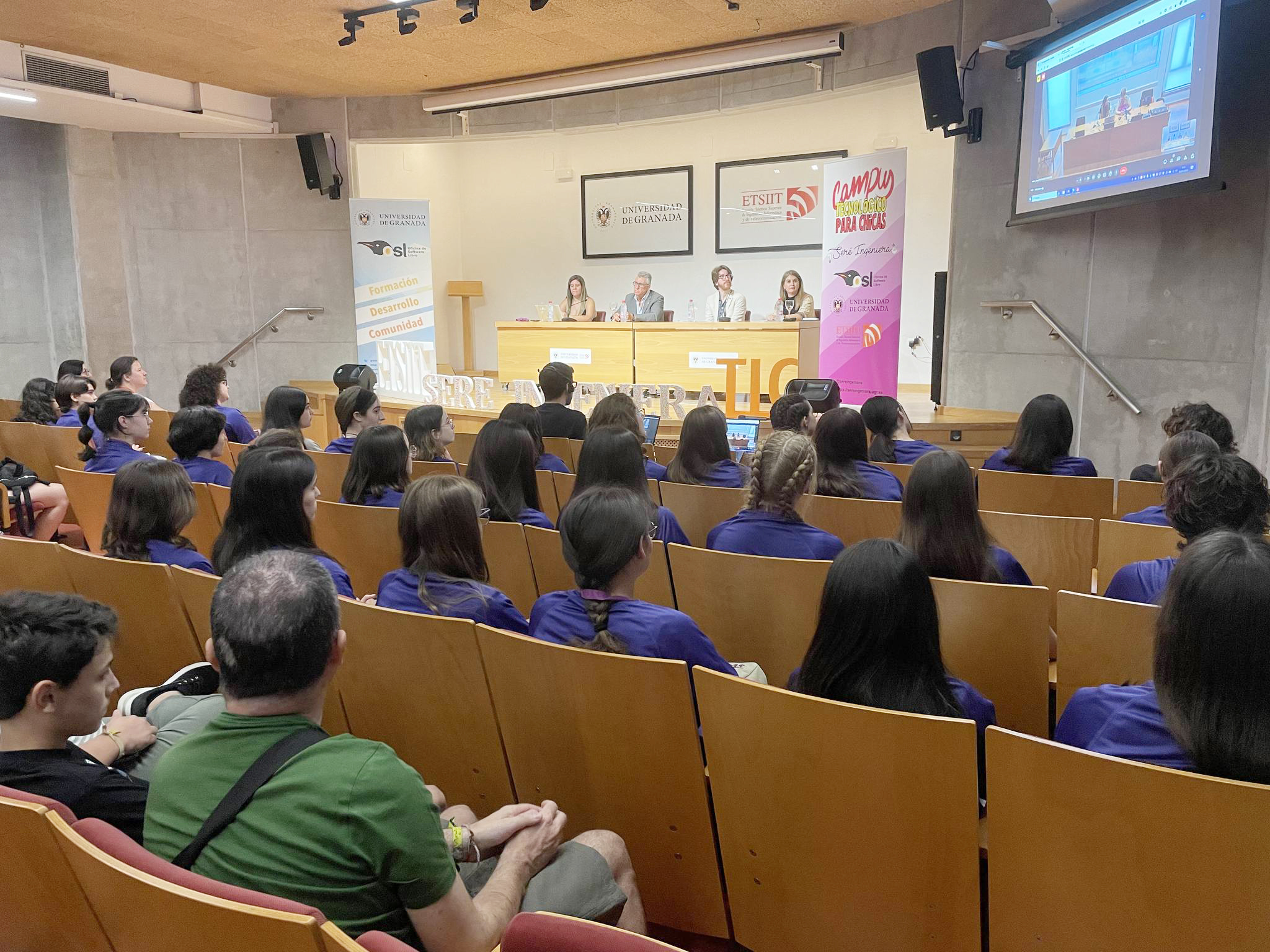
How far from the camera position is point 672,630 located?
205 cm

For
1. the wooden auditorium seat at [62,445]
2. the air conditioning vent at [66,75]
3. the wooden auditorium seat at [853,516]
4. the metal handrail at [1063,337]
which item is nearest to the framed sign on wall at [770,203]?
the metal handrail at [1063,337]

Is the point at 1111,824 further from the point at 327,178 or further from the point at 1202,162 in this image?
the point at 327,178

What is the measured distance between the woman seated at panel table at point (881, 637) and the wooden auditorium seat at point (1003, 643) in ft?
1.76

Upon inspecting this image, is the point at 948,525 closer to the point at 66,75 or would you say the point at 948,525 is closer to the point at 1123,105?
the point at 1123,105

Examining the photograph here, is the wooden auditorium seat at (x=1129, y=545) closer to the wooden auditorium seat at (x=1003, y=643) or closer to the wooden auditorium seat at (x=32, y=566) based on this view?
the wooden auditorium seat at (x=1003, y=643)

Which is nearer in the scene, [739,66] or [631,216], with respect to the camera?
[739,66]

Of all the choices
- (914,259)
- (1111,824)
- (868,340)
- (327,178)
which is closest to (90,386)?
(327,178)

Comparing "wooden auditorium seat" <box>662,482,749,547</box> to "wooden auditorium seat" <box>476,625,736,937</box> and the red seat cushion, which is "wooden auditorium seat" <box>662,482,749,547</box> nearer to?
"wooden auditorium seat" <box>476,625,736,937</box>

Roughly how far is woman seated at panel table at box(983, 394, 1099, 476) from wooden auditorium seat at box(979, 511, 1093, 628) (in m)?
1.09

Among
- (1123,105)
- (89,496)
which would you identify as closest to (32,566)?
(89,496)

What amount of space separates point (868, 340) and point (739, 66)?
2.89 metres

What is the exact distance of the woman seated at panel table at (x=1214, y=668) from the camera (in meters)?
1.37

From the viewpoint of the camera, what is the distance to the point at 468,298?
43.5 ft

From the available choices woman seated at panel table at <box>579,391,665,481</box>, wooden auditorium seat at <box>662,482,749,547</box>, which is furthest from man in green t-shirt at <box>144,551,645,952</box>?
woman seated at panel table at <box>579,391,665,481</box>
